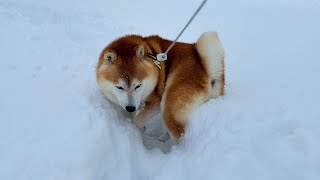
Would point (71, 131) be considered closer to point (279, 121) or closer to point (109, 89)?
point (109, 89)

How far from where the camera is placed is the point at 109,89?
4070 mm

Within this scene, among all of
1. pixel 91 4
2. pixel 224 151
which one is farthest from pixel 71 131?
pixel 91 4

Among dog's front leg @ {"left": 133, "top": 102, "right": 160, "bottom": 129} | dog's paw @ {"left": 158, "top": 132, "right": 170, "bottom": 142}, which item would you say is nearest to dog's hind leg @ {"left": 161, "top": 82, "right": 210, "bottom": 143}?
dog's front leg @ {"left": 133, "top": 102, "right": 160, "bottom": 129}

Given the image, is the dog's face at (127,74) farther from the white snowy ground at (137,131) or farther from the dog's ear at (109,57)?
the white snowy ground at (137,131)

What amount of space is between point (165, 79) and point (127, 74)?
51 centimetres

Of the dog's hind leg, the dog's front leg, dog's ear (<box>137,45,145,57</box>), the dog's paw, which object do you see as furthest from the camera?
the dog's paw

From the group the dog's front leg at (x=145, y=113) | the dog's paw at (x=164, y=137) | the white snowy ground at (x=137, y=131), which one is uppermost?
the white snowy ground at (x=137, y=131)

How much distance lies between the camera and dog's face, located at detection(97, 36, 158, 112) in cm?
392

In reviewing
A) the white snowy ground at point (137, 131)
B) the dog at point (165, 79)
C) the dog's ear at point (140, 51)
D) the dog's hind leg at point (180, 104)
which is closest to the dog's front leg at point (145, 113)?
the dog at point (165, 79)

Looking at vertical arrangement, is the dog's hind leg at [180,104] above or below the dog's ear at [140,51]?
below

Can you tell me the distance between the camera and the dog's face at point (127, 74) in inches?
154

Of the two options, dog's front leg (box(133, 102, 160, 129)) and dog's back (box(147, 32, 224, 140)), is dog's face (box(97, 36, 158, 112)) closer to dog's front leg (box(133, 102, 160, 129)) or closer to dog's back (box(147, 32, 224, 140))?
dog's front leg (box(133, 102, 160, 129))

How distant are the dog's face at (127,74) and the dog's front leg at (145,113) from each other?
92 millimetres

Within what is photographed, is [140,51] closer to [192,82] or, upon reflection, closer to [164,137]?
[192,82]
